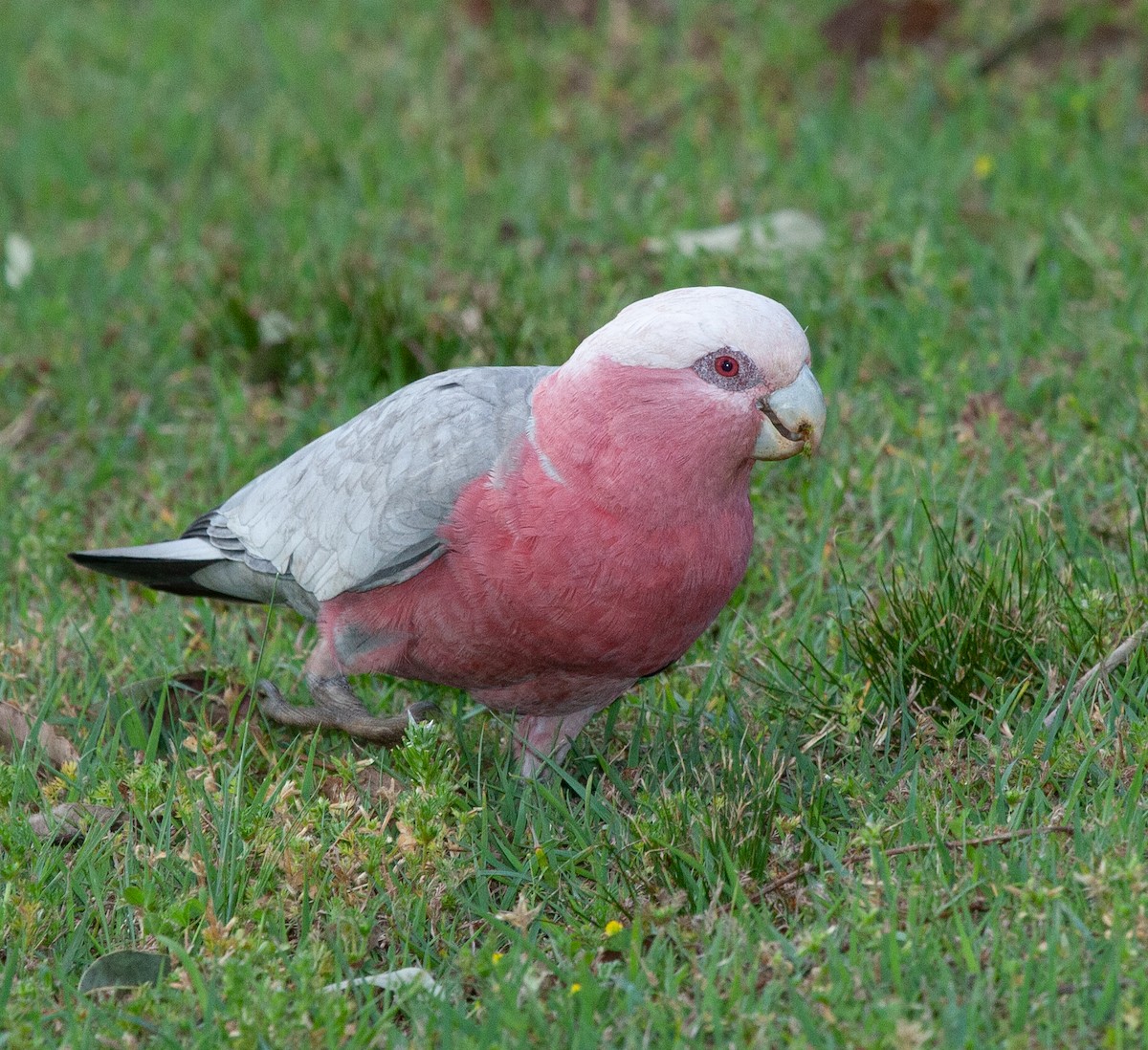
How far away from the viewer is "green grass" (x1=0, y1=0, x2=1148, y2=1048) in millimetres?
2725

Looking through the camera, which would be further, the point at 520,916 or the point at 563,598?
the point at 563,598

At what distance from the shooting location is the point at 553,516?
321cm

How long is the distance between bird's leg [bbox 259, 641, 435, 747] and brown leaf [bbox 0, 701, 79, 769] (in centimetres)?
47

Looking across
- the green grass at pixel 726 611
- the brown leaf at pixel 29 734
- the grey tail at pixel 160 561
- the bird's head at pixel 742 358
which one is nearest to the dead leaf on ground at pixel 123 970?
the green grass at pixel 726 611

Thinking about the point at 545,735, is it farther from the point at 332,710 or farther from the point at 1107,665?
the point at 1107,665

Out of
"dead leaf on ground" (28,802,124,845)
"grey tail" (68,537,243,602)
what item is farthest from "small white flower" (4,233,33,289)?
"dead leaf on ground" (28,802,124,845)

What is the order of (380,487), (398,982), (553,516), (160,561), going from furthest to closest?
(160,561)
(380,487)
(553,516)
(398,982)

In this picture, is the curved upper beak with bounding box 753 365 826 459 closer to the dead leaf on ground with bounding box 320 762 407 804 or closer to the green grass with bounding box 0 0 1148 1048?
the green grass with bounding box 0 0 1148 1048

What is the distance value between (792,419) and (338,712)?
1.33 meters

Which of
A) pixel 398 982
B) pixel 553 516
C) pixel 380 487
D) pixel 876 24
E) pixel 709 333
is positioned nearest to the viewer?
pixel 398 982

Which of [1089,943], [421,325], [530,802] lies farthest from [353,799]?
[421,325]

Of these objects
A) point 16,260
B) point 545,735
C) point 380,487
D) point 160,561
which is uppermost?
point 380,487

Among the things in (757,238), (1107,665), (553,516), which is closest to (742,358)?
(553,516)

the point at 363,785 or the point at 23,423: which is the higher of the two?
the point at 23,423
